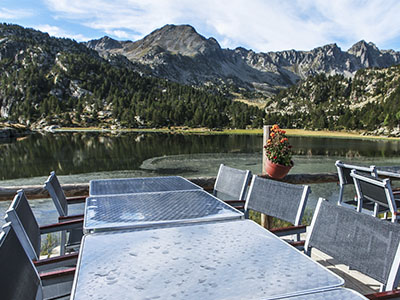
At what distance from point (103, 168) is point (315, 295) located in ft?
77.0

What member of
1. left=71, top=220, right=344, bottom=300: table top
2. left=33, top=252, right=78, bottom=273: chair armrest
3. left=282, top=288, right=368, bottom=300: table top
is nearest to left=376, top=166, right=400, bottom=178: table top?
left=71, top=220, right=344, bottom=300: table top

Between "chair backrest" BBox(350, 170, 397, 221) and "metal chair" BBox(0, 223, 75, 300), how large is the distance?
3137mm

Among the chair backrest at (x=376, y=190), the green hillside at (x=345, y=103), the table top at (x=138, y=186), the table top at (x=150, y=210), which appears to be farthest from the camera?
the green hillside at (x=345, y=103)

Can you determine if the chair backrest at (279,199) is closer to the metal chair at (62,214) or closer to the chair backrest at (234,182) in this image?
the chair backrest at (234,182)

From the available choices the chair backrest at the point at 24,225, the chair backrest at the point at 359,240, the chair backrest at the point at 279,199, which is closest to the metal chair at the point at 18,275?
the chair backrest at the point at 24,225

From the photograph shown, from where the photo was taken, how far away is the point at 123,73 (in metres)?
155

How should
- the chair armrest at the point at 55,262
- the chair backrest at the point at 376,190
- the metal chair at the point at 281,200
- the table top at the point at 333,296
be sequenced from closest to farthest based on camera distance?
the table top at the point at 333,296 < the chair armrest at the point at 55,262 < the metal chair at the point at 281,200 < the chair backrest at the point at 376,190

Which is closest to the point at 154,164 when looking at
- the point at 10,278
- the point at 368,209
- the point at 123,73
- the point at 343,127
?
the point at 368,209

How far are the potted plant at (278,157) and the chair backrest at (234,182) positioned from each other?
3.58ft

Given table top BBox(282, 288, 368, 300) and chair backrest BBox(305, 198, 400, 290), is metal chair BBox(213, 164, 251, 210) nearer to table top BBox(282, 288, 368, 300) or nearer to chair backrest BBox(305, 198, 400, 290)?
chair backrest BBox(305, 198, 400, 290)

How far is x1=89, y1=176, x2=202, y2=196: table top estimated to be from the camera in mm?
3434

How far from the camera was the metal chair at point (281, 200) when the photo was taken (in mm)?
2701

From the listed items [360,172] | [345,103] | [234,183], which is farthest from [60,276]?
[345,103]

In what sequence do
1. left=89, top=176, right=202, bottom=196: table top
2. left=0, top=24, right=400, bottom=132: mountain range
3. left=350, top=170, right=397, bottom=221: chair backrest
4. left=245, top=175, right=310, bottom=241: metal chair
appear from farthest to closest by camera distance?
left=0, top=24, right=400, bottom=132: mountain range
left=89, top=176, right=202, bottom=196: table top
left=350, top=170, right=397, bottom=221: chair backrest
left=245, top=175, right=310, bottom=241: metal chair
